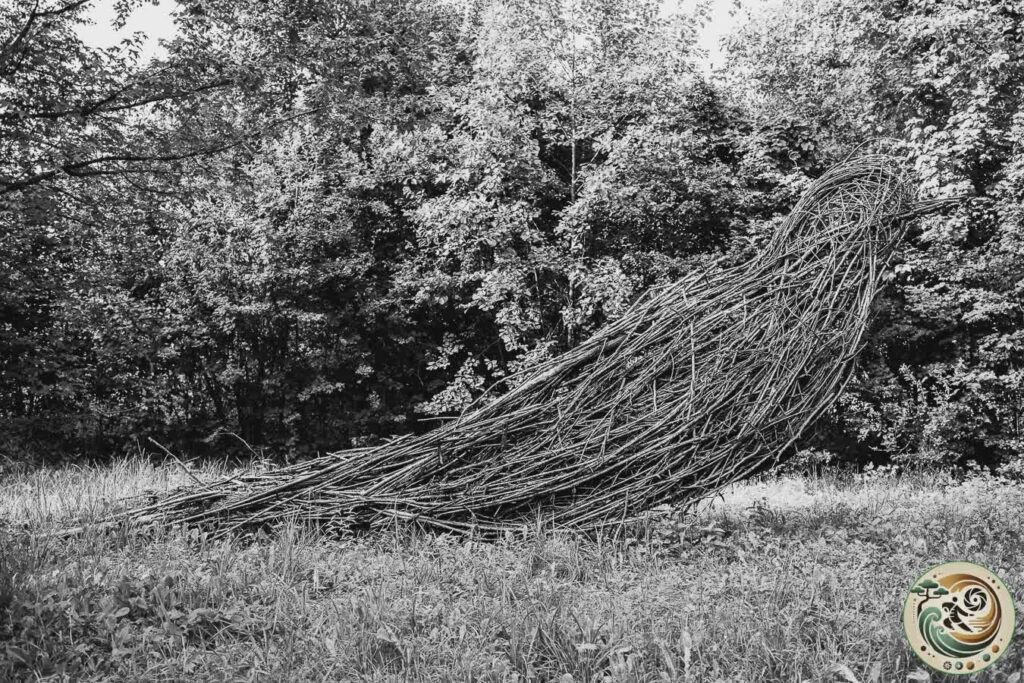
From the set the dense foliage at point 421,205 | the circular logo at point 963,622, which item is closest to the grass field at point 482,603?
the circular logo at point 963,622

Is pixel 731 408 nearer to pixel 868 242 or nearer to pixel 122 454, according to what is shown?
pixel 868 242

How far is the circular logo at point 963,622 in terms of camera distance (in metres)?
2.23

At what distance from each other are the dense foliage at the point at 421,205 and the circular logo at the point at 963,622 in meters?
8.02

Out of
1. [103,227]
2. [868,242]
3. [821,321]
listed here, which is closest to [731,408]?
[821,321]

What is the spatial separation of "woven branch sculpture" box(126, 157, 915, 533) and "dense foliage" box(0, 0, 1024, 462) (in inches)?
243

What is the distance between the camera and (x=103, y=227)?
1007 cm

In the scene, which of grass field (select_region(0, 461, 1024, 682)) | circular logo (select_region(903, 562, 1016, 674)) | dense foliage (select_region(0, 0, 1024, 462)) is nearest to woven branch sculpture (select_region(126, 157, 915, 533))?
grass field (select_region(0, 461, 1024, 682))

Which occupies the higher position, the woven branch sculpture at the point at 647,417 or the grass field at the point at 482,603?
the woven branch sculpture at the point at 647,417

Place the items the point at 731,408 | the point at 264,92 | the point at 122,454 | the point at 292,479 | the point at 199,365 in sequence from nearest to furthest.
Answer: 1. the point at 731,408
2. the point at 292,479
3. the point at 264,92
4. the point at 122,454
5. the point at 199,365

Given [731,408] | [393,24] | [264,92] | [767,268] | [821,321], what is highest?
[393,24]

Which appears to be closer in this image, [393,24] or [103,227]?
[103,227]

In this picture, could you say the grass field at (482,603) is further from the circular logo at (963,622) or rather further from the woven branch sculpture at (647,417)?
the woven branch sculpture at (647,417)

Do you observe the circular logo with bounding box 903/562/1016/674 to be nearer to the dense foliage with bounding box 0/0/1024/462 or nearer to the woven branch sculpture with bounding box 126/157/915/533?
the woven branch sculpture with bounding box 126/157/915/533

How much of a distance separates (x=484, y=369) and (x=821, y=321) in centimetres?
887
